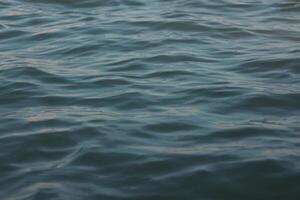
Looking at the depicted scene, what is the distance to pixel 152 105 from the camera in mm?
5797

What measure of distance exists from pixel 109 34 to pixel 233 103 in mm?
3129

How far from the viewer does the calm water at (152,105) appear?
14.1 feet

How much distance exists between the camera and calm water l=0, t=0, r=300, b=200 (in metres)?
4.29

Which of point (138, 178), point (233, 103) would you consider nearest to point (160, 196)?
point (138, 178)

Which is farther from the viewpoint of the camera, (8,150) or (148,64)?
(148,64)

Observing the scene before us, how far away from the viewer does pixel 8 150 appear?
487cm

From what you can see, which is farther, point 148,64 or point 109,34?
point 109,34

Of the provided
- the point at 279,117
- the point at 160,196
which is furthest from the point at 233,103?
the point at 160,196

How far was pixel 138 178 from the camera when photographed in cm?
433

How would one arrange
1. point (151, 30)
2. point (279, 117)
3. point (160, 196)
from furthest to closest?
point (151, 30) → point (279, 117) → point (160, 196)

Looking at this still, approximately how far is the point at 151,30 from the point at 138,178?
14.6 feet

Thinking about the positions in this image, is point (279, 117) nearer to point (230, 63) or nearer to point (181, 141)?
point (181, 141)

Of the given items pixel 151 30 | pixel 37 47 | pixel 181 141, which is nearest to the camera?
pixel 181 141

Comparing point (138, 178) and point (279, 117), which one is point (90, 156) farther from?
point (279, 117)
